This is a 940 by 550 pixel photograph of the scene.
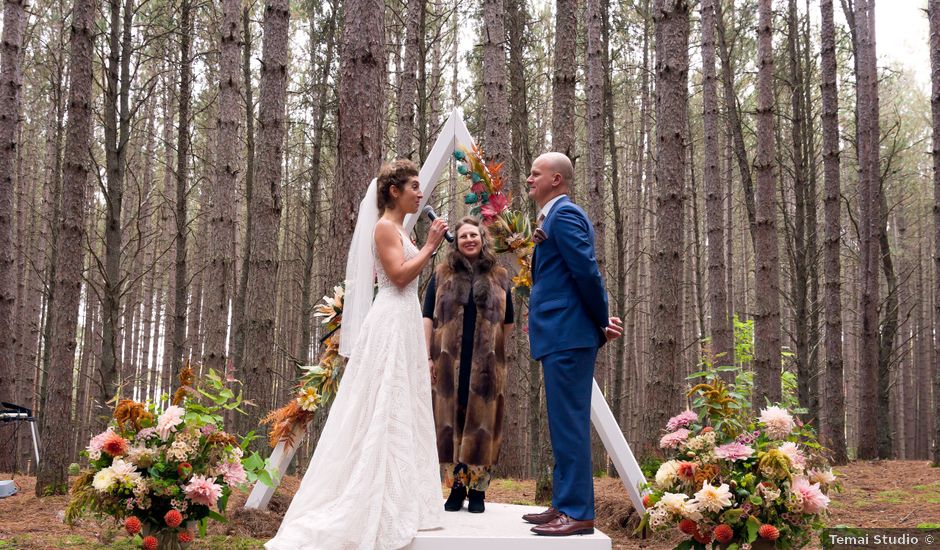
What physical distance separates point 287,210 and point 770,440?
21603 millimetres

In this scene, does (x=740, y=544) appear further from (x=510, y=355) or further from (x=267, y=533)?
(x=510, y=355)

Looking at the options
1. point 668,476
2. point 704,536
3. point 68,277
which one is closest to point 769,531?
point 704,536

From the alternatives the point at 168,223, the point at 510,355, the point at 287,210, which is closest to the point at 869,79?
the point at 510,355

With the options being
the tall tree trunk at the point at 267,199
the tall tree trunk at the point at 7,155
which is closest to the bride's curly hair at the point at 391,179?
the tall tree trunk at the point at 267,199

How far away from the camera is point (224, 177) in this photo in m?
10.1

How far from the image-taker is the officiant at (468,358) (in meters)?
5.35

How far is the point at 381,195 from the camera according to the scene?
5051 millimetres

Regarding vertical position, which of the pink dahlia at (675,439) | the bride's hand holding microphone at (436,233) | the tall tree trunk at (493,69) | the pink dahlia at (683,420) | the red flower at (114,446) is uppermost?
the tall tree trunk at (493,69)

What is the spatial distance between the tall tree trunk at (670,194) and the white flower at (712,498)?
2690 millimetres

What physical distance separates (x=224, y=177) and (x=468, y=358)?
5801mm

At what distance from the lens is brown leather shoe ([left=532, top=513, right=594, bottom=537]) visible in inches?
179

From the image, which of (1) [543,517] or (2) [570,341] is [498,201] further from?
(1) [543,517]

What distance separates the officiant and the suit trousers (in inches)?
27.8

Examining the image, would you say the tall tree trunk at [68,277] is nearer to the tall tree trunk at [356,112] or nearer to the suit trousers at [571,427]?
the tall tree trunk at [356,112]
